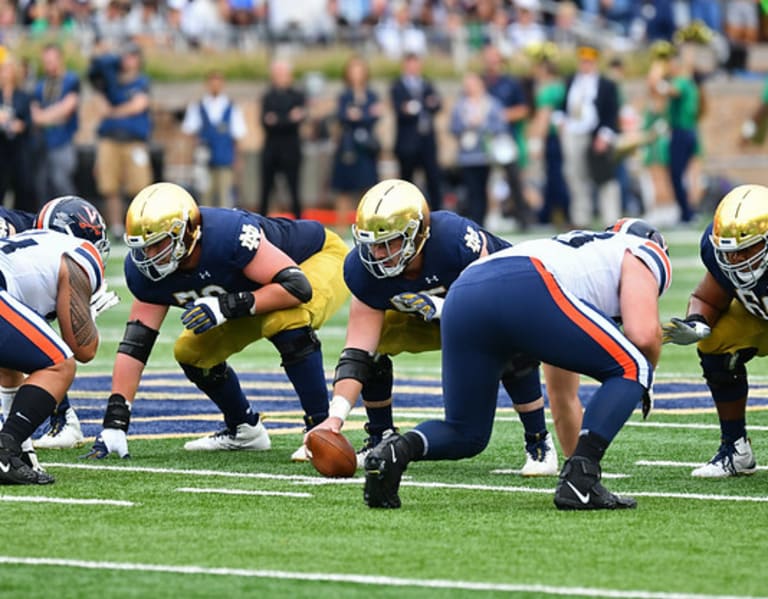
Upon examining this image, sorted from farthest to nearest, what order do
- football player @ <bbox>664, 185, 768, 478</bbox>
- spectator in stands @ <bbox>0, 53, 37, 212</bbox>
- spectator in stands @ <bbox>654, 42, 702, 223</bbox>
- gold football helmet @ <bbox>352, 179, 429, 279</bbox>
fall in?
spectator in stands @ <bbox>654, 42, 702, 223</bbox>, spectator in stands @ <bbox>0, 53, 37, 212</bbox>, gold football helmet @ <bbox>352, 179, 429, 279</bbox>, football player @ <bbox>664, 185, 768, 478</bbox>

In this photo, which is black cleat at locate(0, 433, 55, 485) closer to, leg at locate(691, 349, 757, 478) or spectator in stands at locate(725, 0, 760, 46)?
leg at locate(691, 349, 757, 478)

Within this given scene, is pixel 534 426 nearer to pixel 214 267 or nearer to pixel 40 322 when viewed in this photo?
pixel 214 267

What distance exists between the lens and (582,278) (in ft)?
23.4

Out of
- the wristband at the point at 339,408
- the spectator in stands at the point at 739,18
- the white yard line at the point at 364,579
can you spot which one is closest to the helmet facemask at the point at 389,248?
the wristband at the point at 339,408

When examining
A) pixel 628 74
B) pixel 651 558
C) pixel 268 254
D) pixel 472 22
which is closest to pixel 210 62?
pixel 472 22

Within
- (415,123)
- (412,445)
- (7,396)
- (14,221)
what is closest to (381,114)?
(415,123)

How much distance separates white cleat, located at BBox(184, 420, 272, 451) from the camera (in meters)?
9.15

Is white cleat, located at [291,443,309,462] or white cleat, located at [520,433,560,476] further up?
white cleat, located at [520,433,560,476]

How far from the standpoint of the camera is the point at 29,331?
25.3 feet

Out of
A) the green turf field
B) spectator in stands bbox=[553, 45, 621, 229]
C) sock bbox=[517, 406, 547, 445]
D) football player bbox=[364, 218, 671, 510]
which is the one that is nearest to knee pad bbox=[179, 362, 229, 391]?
the green turf field

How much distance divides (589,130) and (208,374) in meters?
13.9

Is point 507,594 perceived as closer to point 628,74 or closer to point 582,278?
point 582,278

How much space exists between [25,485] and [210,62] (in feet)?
73.8

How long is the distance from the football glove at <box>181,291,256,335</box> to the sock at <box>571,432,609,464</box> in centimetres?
210
